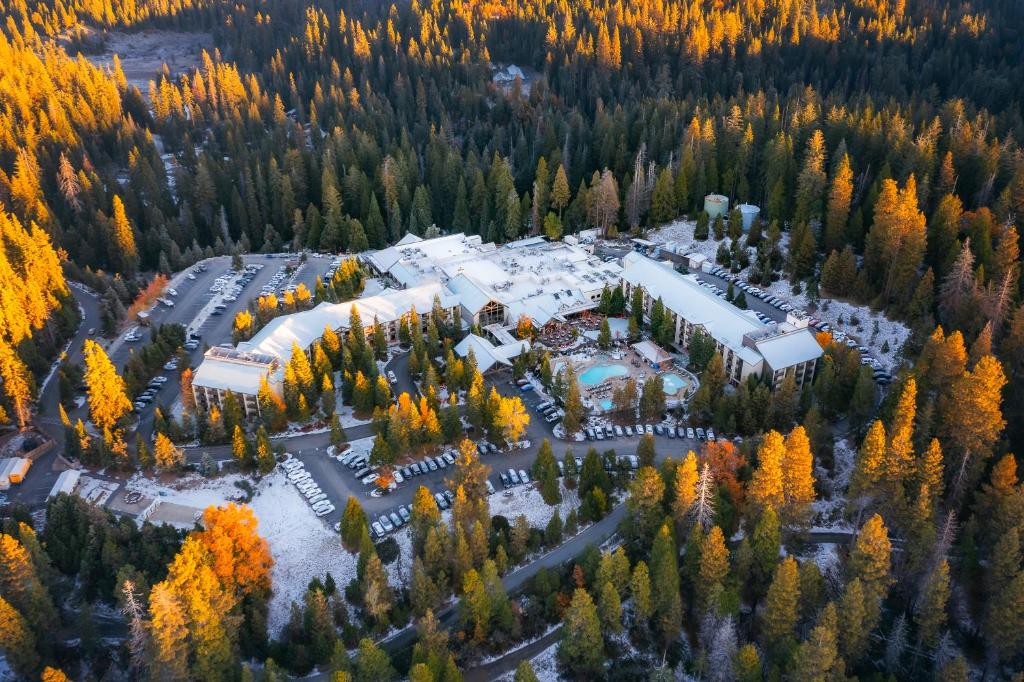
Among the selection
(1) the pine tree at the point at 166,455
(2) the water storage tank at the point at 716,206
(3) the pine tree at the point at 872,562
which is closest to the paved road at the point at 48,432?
(1) the pine tree at the point at 166,455

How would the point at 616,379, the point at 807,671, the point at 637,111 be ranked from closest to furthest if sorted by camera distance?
1. the point at 807,671
2. the point at 616,379
3. the point at 637,111

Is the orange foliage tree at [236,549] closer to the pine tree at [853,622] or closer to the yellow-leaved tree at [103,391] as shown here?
the yellow-leaved tree at [103,391]

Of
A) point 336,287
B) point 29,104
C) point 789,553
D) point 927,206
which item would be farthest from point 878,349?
point 29,104

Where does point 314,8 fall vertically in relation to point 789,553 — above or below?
above

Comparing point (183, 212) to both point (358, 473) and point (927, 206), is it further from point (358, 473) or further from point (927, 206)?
point (927, 206)

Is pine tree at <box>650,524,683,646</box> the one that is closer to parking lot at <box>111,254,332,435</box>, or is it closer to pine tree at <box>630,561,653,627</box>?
pine tree at <box>630,561,653,627</box>

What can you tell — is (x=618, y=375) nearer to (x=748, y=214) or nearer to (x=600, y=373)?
(x=600, y=373)
